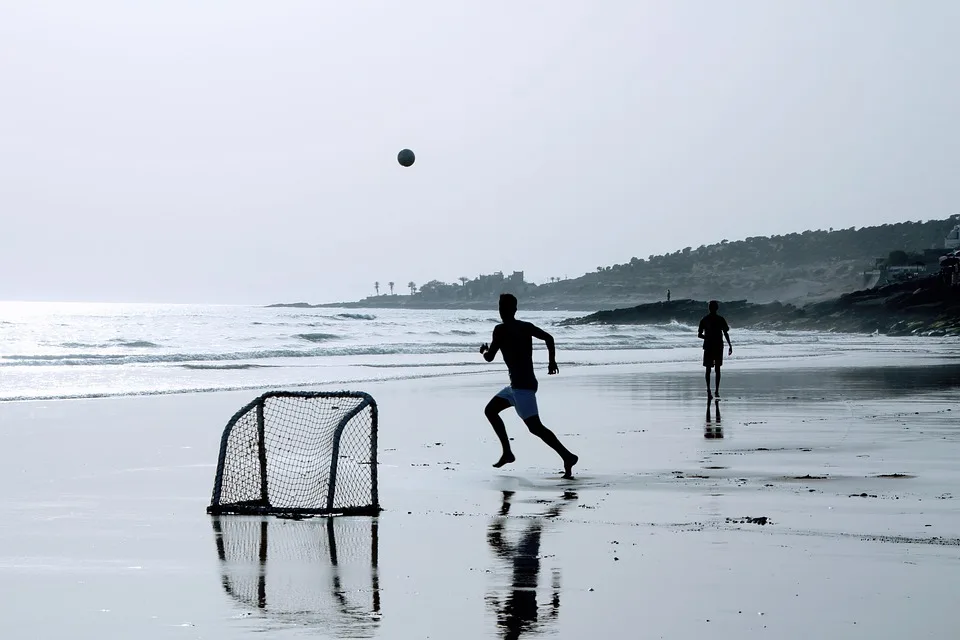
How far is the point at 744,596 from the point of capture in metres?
6.43

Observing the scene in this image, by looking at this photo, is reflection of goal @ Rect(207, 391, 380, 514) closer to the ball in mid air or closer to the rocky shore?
the ball in mid air

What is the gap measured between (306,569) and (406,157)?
17.5 m

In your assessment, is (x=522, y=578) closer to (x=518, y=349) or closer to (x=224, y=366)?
(x=518, y=349)

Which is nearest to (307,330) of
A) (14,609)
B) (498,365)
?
(498,365)

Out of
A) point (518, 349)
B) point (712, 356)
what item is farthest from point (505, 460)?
point (712, 356)

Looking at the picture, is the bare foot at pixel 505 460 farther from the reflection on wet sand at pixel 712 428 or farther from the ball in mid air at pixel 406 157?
the ball in mid air at pixel 406 157

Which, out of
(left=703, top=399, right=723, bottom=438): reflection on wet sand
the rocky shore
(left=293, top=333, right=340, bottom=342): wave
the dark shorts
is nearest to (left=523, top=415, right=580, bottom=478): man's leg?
(left=703, top=399, right=723, bottom=438): reflection on wet sand

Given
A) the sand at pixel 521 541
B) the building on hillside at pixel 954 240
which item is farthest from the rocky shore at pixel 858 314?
the sand at pixel 521 541

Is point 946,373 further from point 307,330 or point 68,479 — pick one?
point 307,330

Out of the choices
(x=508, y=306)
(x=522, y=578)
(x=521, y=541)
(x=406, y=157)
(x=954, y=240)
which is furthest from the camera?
(x=954, y=240)

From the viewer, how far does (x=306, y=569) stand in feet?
24.2

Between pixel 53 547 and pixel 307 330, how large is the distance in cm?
8133

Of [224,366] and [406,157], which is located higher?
[406,157]

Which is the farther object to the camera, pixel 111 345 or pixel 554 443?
pixel 111 345
